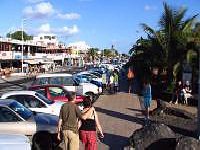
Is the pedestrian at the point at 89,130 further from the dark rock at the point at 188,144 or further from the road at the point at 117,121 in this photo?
the road at the point at 117,121

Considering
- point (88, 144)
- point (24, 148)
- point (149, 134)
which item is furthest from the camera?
point (149, 134)

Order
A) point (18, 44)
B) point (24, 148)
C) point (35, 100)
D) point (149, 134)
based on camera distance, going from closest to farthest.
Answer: point (24, 148) < point (149, 134) < point (35, 100) < point (18, 44)

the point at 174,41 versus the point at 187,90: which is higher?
the point at 174,41

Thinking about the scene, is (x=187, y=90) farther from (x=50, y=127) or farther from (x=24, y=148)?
(x=24, y=148)

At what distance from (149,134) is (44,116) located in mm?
2924

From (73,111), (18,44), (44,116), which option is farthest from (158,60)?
(18,44)

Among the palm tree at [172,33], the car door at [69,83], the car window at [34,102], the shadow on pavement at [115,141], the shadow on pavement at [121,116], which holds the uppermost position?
the palm tree at [172,33]

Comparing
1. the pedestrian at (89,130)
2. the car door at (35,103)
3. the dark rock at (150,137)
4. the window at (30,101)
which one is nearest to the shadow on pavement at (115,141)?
the dark rock at (150,137)

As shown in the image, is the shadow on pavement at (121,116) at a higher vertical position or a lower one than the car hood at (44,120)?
lower

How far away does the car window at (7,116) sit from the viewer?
12203mm

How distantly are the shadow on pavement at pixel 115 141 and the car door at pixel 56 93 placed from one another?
6.32 m

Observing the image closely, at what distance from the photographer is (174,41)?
3078cm

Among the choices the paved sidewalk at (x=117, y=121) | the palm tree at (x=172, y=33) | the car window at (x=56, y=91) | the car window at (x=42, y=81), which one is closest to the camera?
the paved sidewalk at (x=117, y=121)

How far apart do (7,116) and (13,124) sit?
13.7 inches
